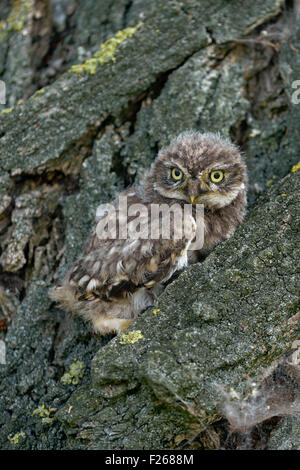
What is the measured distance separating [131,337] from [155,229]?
2.61 ft

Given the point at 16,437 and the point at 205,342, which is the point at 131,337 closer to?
the point at 205,342

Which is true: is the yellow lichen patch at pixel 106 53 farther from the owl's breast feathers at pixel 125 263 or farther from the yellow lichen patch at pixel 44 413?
the yellow lichen patch at pixel 44 413

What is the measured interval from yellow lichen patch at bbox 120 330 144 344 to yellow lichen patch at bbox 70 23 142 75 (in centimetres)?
211

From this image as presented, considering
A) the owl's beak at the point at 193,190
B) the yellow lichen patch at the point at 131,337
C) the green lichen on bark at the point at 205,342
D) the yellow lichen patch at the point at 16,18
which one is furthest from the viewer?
the yellow lichen patch at the point at 16,18

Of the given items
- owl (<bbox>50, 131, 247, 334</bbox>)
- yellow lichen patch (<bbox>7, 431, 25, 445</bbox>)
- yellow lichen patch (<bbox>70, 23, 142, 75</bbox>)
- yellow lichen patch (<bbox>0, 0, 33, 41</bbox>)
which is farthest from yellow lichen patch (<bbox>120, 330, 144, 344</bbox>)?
yellow lichen patch (<bbox>0, 0, 33, 41</bbox>)

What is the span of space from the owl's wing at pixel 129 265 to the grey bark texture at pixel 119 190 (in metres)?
0.27

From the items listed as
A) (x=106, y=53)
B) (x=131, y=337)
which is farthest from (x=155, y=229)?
(x=106, y=53)

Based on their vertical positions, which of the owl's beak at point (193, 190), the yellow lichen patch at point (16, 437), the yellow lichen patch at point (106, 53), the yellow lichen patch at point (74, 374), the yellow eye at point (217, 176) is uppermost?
the yellow lichen patch at point (106, 53)

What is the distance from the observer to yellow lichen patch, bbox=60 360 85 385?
114 inches

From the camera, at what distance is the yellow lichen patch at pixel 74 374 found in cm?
290

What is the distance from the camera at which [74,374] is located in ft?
9.54

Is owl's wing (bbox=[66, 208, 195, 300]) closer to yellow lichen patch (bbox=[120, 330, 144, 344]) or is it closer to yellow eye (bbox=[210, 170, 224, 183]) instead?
yellow eye (bbox=[210, 170, 224, 183])

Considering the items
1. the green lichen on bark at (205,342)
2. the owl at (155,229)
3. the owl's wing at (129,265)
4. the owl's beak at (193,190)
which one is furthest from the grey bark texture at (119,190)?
the owl's beak at (193,190)
